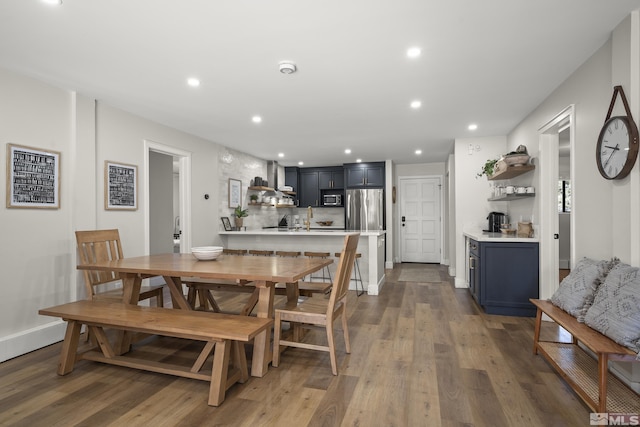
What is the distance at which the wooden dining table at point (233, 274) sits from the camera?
2.42m

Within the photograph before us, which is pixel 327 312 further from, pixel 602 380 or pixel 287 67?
pixel 287 67

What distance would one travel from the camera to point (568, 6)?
204 cm

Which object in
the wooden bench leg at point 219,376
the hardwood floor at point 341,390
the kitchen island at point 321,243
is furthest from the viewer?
the kitchen island at point 321,243

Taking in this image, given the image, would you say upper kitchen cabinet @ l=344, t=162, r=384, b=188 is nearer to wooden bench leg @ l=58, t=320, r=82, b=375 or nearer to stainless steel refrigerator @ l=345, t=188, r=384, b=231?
stainless steel refrigerator @ l=345, t=188, r=384, b=231

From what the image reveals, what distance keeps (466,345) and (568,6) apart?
262cm

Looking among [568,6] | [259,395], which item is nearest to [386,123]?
[568,6]

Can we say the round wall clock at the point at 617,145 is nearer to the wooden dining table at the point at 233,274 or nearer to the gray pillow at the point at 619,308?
the gray pillow at the point at 619,308

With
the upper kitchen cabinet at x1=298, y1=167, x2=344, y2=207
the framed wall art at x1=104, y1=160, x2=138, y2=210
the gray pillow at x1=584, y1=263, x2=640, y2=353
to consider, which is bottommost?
the gray pillow at x1=584, y1=263, x2=640, y2=353

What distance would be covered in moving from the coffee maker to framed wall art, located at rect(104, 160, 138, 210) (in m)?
4.86

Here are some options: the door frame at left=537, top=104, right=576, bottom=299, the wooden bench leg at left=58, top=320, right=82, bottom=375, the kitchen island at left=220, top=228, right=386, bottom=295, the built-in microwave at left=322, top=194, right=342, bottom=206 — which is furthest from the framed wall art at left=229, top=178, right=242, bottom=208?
the door frame at left=537, top=104, right=576, bottom=299

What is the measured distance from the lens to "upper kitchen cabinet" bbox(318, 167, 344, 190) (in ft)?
26.9

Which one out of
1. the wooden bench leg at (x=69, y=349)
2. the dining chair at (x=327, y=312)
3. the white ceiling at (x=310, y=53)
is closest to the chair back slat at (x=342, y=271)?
the dining chair at (x=327, y=312)

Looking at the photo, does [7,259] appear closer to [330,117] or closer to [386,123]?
[330,117]

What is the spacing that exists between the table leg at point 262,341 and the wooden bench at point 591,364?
1.97 meters
